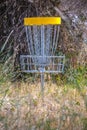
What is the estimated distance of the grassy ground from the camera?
2.96 meters

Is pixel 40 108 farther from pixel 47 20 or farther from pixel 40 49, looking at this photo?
pixel 40 49

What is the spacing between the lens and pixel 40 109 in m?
3.57

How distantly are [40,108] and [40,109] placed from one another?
0.11ft

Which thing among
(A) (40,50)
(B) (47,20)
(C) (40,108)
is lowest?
(C) (40,108)

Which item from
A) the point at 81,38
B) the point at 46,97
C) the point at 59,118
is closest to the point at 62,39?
the point at 81,38

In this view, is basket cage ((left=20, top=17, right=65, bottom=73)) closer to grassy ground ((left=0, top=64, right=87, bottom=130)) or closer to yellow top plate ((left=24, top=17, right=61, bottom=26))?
grassy ground ((left=0, top=64, right=87, bottom=130))

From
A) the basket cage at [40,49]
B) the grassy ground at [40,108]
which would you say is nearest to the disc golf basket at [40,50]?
the basket cage at [40,49]

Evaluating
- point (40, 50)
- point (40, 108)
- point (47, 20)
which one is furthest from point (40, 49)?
point (40, 108)

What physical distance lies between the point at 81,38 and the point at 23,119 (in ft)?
7.59

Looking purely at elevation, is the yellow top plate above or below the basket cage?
above

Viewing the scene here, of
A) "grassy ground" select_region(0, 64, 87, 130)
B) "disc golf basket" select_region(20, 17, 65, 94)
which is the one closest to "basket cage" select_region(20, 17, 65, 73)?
"disc golf basket" select_region(20, 17, 65, 94)

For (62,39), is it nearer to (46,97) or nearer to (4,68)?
(4,68)

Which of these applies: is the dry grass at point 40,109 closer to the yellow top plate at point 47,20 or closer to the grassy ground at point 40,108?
the grassy ground at point 40,108

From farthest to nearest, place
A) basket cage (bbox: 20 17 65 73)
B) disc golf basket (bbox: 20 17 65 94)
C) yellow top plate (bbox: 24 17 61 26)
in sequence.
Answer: basket cage (bbox: 20 17 65 73) < disc golf basket (bbox: 20 17 65 94) < yellow top plate (bbox: 24 17 61 26)
